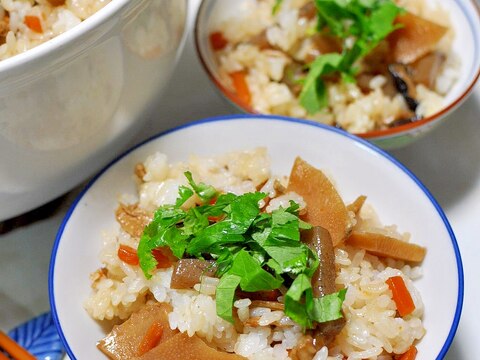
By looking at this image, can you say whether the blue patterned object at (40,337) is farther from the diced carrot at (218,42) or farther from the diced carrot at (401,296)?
the diced carrot at (218,42)

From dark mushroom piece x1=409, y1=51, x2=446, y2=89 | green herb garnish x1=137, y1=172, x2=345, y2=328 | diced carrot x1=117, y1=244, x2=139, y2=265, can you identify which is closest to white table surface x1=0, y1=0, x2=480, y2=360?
Result: dark mushroom piece x1=409, y1=51, x2=446, y2=89

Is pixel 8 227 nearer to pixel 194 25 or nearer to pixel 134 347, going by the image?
pixel 134 347

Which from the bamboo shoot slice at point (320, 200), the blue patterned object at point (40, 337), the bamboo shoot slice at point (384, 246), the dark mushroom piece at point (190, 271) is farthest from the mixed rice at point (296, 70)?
the blue patterned object at point (40, 337)

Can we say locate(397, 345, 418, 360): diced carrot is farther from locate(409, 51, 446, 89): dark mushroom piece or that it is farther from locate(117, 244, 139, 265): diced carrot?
locate(409, 51, 446, 89): dark mushroom piece

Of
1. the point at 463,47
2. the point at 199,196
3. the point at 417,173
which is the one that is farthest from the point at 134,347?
the point at 463,47

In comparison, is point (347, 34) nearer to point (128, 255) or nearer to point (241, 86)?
point (241, 86)

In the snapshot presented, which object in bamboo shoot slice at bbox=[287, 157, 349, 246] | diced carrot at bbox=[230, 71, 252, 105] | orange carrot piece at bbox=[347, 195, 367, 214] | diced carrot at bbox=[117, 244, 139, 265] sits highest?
bamboo shoot slice at bbox=[287, 157, 349, 246]
